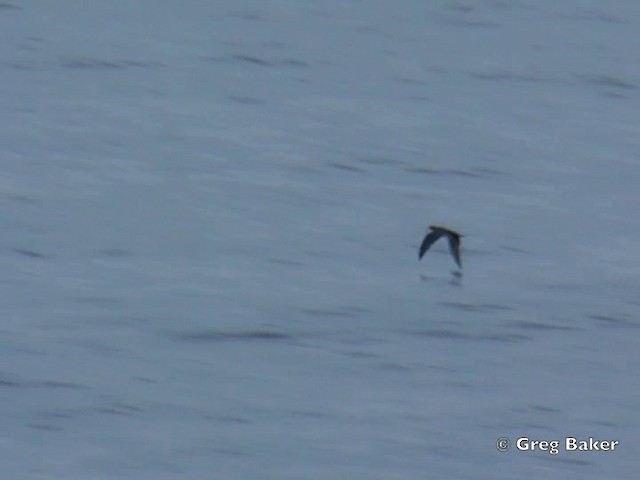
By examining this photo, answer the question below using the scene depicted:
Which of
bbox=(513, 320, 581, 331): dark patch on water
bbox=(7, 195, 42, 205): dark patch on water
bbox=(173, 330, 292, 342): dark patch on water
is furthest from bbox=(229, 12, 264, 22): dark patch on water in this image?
bbox=(173, 330, 292, 342): dark patch on water

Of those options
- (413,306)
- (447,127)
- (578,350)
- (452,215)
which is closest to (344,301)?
(413,306)

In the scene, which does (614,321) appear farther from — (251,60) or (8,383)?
(251,60)

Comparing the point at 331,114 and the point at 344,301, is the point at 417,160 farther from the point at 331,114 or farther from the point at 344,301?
the point at 344,301

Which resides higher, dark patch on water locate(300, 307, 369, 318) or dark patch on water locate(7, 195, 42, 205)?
dark patch on water locate(7, 195, 42, 205)

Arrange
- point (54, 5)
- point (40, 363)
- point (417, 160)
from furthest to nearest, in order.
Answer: point (54, 5)
point (417, 160)
point (40, 363)

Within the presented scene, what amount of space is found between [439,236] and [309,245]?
0.77m

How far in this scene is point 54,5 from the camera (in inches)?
801

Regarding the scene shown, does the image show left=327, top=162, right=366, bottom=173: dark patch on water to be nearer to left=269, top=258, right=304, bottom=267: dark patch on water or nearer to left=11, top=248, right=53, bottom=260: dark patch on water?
left=269, top=258, right=304, bottom=267: dark patch on water

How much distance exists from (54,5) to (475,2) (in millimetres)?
4151

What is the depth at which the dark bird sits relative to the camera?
12.9 m

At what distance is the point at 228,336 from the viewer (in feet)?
37.8

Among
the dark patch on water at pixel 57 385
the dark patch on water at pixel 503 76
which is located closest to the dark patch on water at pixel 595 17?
the dark patch on water at pixel 503 76

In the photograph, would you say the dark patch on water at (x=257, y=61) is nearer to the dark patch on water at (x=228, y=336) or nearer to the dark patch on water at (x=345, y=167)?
the dark patch on water at (x=345, y=167)

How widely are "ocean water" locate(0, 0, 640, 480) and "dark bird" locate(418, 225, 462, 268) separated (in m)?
0.11
